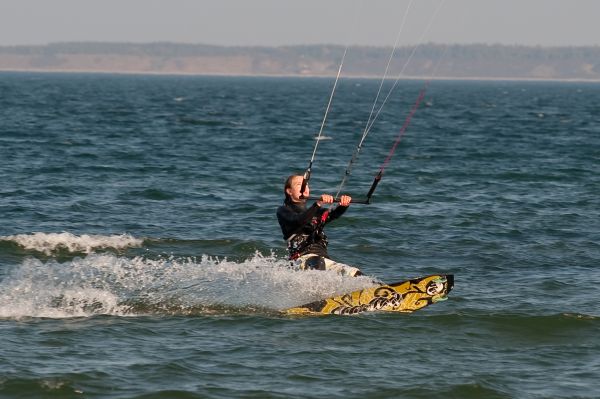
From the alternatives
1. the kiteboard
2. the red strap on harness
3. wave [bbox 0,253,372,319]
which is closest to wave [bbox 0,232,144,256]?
wave [bbox 0,253,372,319]

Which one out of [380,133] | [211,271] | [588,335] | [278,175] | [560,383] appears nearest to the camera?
[560,383]

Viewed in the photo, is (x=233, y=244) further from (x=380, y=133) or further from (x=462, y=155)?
(x=380, y=133)

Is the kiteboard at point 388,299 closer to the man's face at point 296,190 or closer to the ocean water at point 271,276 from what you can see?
the ocean water at point 271,276

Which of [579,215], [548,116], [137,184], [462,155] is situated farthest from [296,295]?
[548,116]

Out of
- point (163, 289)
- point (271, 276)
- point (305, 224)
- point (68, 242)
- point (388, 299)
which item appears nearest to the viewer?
point (305, 224)

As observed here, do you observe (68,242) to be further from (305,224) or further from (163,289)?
(305,224)

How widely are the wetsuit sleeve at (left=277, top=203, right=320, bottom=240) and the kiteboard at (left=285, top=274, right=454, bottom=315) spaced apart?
3.79 ft

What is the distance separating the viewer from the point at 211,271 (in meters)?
17.0

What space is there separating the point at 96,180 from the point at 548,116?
5353 cm

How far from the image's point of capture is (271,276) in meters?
16.0

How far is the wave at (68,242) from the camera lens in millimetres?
20531

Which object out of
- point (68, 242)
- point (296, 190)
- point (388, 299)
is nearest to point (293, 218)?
point (296, 190)

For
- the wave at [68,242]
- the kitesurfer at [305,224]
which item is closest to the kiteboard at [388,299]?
the kitesurfer at [305,224]

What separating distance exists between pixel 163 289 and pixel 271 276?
1747 mm
